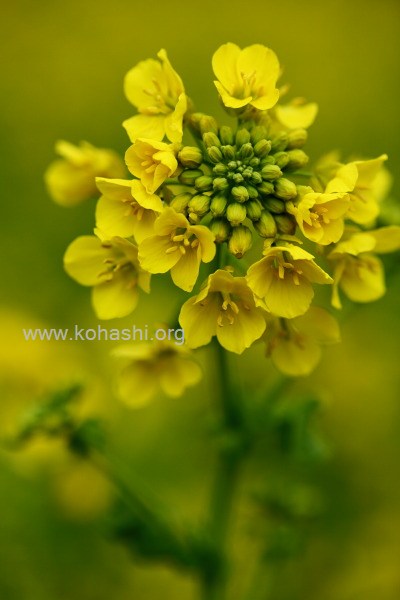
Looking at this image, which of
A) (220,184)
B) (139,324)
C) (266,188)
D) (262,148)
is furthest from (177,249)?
(139,324)

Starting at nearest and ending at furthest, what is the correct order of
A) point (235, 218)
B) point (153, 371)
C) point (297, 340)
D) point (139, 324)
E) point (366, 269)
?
point (235, 218) → point (297, 340) → point (366, 269) → point (153, 371) → point (139, 324)

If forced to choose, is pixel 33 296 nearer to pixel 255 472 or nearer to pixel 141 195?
pixel 255 472

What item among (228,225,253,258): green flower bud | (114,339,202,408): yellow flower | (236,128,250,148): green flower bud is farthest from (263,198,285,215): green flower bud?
(114,339,202,408): yellow flower

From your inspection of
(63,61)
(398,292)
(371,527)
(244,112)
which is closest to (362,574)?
(371,527)

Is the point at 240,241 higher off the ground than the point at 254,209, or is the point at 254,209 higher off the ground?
the point at 254,209

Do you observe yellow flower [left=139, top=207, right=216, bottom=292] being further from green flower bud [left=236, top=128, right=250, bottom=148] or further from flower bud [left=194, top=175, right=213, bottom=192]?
green flower bud [left=236, top=128, right=250, bottom=148]

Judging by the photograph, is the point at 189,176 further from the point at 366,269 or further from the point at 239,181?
the point at 366,269
